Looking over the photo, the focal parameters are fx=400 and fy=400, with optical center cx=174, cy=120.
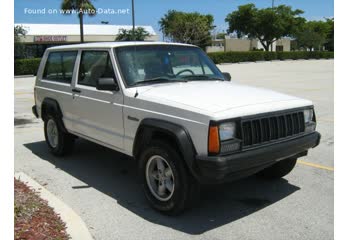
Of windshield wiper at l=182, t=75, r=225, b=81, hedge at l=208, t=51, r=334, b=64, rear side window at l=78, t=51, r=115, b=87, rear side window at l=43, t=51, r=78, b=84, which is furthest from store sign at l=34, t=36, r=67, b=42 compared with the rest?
windshield wiper at l=182, t=75, r=225, b=81

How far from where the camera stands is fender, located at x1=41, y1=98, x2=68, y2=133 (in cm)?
644

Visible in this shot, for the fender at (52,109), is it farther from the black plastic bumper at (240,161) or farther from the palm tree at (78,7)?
the palm tree at (78,7)

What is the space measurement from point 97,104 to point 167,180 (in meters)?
1.61

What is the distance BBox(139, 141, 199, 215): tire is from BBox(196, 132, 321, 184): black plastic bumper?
0.27 m

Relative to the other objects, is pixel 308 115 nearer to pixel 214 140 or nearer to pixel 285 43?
pixel 214 140

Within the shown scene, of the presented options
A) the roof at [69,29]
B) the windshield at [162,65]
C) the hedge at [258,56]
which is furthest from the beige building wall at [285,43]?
the windshield at [162,65]

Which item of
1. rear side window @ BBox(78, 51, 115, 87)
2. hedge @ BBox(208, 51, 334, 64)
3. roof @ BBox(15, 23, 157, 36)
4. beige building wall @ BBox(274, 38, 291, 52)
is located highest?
beige building wall @ BBox(274, 38, 291, 52)

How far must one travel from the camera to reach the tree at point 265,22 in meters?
66.1

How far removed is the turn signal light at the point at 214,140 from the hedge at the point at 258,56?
40.3 meters

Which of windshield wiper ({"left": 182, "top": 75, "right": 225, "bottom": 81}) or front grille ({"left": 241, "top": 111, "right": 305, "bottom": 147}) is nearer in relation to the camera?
front grille ({"left": 241, "top": 111, "right": 305, "bottom": 147})

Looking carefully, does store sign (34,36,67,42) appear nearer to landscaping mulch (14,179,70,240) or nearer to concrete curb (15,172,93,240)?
concrete curb (15,172,93,240)

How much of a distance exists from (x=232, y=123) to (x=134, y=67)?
1702 millimetres

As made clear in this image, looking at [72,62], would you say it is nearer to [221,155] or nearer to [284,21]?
[221,155]

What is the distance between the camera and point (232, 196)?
4.94 m
